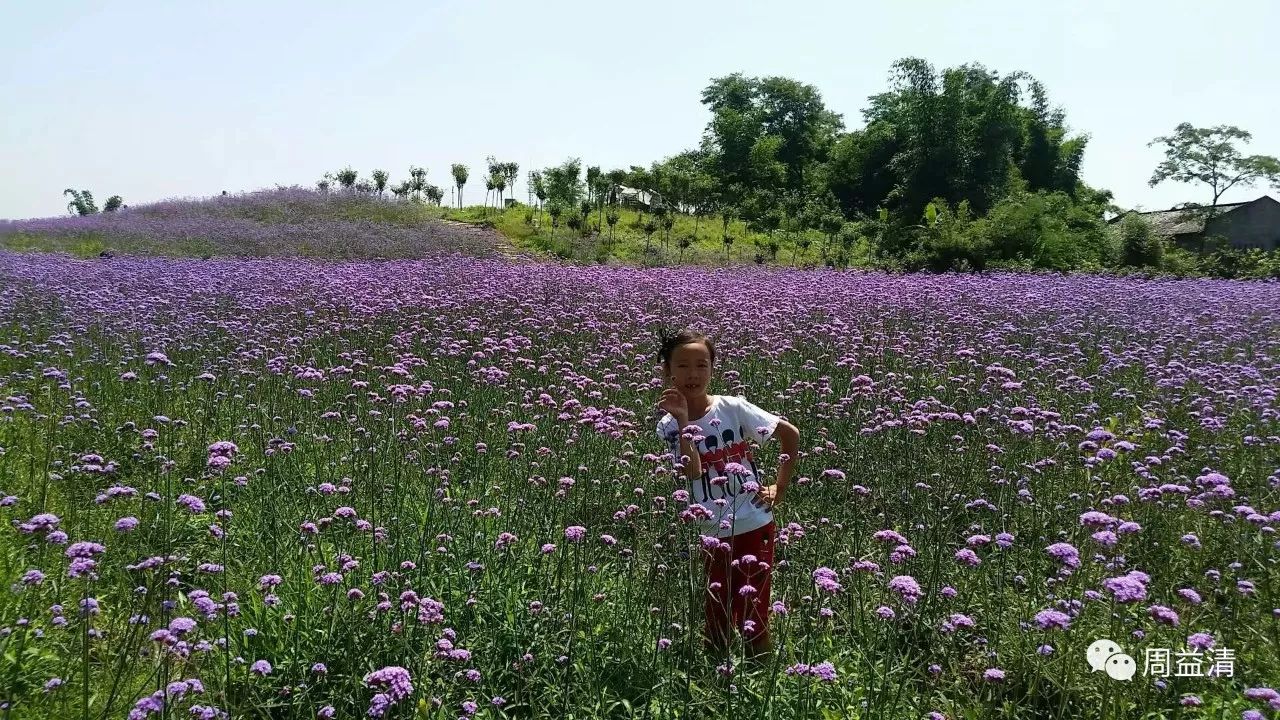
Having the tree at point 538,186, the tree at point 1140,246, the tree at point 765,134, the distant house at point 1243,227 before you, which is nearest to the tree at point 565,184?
the tree at point 538,186

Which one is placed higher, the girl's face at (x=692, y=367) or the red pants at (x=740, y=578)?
the girl's face at (x=692, y=367)

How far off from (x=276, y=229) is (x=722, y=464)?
2501cm

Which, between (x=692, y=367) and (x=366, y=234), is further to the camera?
(x=366, y=234)

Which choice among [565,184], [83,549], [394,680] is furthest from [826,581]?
[565,184]

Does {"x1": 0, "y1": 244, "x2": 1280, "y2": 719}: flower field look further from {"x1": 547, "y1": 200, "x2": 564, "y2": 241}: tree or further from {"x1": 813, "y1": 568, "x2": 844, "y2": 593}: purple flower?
{"x1": 547, "y1": 200, "x2": 564, "y2": 241}: tree

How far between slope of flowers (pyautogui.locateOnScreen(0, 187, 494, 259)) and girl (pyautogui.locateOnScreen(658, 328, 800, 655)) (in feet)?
61.2

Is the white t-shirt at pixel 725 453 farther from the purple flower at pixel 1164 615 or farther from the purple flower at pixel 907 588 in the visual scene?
the purple flower at pixel 1164 615

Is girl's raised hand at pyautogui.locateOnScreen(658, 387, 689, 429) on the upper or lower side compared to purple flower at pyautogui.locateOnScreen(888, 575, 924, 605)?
upper

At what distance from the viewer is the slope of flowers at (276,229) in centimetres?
2147

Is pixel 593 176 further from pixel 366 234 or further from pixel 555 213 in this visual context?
pixel 366 234

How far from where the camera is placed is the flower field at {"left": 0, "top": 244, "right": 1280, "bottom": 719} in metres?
2.82

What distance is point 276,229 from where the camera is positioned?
2489 cm

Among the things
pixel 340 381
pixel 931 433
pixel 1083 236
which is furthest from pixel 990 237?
pixel 340 381

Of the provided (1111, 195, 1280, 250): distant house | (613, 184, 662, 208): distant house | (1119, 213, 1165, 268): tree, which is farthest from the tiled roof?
(613, 184, 662, 208): distant house
